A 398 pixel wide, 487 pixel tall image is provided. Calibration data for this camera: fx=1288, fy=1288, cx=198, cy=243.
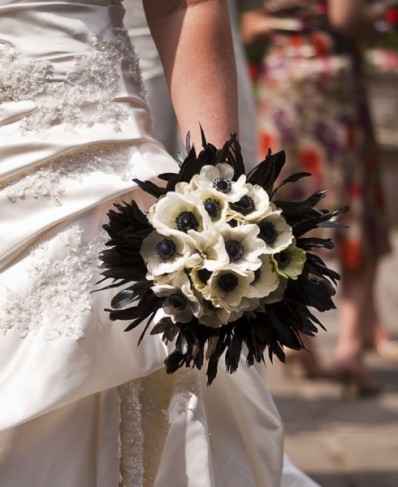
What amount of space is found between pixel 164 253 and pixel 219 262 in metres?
0.10

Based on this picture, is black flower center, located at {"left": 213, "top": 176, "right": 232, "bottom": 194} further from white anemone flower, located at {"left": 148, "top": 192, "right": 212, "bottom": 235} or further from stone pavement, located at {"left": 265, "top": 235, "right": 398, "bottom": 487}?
stone pavement, located at {"left": 265, "top": 235, "right": 398, "bottom": 487}

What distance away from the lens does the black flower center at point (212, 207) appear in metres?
2.16

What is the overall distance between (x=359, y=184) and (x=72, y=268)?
3742 millimetres

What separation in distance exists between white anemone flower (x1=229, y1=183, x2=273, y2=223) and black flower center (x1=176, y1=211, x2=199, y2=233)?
0.20 feet

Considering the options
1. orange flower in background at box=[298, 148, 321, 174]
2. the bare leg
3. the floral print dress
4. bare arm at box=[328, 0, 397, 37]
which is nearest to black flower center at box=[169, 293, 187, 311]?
→ bare arm at box=[328, 0, 397, 37]

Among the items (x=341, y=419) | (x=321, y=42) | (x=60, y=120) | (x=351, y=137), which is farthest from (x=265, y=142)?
(x=60, y=120)

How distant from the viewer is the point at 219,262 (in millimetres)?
2105

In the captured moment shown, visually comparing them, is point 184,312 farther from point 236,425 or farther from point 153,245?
point 236,425

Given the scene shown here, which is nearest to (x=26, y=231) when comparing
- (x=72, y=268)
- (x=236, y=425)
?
(x=72, y=268)

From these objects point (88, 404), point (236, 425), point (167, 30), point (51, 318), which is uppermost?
point (167, 30)

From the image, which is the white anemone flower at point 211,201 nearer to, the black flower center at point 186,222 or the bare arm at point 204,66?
the black flower center at point 186,222

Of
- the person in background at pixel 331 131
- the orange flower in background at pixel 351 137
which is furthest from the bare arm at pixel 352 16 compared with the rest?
the orange flower in background at pixel 351 137

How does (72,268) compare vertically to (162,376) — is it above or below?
above

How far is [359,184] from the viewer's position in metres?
5.95
